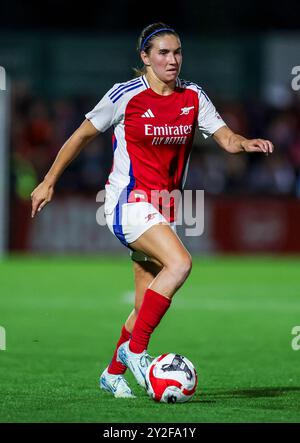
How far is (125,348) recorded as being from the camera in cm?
724

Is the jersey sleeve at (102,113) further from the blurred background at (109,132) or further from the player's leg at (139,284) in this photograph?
the blurred background at (109,132)

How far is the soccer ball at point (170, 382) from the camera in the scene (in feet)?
22.5

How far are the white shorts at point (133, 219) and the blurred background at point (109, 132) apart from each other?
12.2m

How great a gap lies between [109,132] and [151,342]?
32.6 ft

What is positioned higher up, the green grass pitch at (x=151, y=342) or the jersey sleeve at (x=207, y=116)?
the jersey sleeve at (x=207, y=116)

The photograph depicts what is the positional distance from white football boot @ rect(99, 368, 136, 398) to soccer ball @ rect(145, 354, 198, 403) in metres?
0.28

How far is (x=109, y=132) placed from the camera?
19.9 meters

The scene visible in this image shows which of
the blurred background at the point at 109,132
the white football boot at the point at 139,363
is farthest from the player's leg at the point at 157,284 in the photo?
the blurred background at the point at 109,132

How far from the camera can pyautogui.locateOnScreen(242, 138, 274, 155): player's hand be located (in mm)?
6969

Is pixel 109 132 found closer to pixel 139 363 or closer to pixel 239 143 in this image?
pixel 239 143

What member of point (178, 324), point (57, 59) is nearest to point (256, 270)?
point (178, 324)
